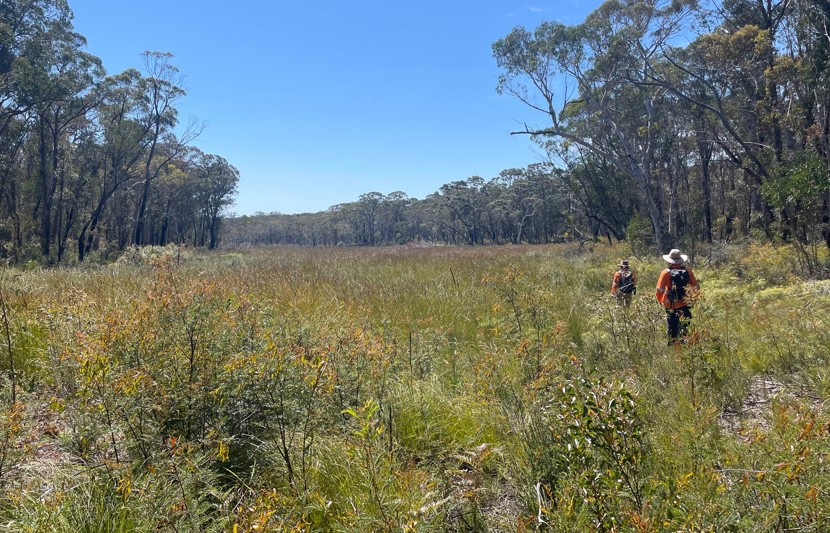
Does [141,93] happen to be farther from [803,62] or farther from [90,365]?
[803,62]

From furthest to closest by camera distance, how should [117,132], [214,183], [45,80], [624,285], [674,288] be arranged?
[214,183] < [117,132] < [45,80] < [624,285] < [674,288]

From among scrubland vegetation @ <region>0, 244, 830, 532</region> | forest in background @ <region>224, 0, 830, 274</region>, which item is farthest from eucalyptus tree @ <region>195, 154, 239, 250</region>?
scrubland vegetation @ <region>0, 244, 830, 532</region>

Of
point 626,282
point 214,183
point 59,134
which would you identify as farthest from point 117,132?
point 626,282

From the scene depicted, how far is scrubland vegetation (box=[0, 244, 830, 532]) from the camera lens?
1.76m

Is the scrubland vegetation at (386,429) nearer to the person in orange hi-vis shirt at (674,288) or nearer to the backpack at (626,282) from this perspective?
the person in orange hi-vis shirt at (674,288)

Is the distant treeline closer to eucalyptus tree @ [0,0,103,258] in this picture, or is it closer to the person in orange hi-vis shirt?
eucalyptus tree @ [0,0,103,258]

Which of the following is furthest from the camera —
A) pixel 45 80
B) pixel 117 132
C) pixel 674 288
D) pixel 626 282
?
pixel 117 132

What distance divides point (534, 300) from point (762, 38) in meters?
13.1

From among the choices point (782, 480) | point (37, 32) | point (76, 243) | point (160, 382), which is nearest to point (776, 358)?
point (782, 480)

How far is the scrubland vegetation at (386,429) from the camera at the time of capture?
5.79 feet

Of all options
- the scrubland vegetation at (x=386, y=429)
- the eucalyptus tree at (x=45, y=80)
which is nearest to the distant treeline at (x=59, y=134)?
the eucalyptus tree at (x=45, y=80)

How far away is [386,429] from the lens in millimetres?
2926

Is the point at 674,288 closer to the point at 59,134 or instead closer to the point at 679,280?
the point at 679,280

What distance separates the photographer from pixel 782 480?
1630mm
